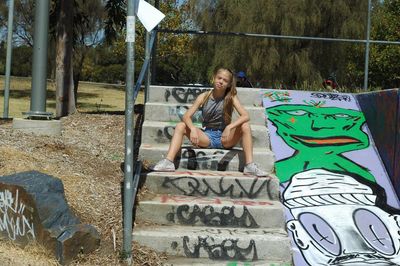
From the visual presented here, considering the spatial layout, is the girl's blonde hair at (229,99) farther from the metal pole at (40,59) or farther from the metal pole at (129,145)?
the metal pole at (40,59)


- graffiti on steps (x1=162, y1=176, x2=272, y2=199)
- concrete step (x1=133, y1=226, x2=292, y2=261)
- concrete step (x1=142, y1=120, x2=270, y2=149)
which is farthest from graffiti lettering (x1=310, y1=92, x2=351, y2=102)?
concrete step (x1=133, y1=226, x2=292, y2=261)

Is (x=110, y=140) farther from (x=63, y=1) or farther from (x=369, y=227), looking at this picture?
(x=63, y=1)

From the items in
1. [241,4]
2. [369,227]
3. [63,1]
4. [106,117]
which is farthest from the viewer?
[241,4]

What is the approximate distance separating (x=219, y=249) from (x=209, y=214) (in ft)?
1.42

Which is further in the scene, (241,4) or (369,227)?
(241,4)

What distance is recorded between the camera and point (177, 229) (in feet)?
15.8

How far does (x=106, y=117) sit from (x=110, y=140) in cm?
153

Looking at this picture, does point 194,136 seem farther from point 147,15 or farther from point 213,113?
point 147,15

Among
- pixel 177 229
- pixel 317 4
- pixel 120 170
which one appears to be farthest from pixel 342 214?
pixel 317 4

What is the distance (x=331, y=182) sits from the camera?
5.71 m

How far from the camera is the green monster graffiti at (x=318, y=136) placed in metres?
5.96

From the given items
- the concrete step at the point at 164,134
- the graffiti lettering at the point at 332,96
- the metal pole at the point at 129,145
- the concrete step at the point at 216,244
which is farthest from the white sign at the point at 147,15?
the graffiti lettering at the point at 332,96

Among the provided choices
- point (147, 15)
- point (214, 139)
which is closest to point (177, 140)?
point (214, 139)

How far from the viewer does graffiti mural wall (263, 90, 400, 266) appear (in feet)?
16.2
